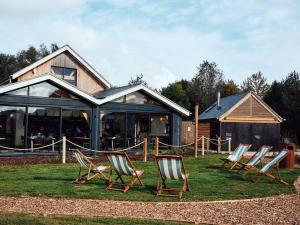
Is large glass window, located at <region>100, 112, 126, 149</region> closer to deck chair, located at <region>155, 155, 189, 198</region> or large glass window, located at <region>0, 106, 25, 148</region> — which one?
large glass window, located at <region>0, 106, 25, 148</region>

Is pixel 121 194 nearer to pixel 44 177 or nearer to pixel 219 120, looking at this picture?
pixel 44 177

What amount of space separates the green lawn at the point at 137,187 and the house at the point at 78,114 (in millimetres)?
4754

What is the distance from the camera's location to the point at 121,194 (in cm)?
876

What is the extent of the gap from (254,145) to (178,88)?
23.4 metres

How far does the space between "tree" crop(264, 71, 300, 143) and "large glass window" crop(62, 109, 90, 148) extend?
21.3 m

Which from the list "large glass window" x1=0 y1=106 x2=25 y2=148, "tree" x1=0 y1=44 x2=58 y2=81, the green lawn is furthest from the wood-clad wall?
"tree" x1=0 y1=44 x2=58 y2=81

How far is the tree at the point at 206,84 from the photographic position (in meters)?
50.2

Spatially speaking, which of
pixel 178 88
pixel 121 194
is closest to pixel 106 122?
pixel 121 194

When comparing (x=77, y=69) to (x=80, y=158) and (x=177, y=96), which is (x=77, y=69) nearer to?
(x=80, y=158)

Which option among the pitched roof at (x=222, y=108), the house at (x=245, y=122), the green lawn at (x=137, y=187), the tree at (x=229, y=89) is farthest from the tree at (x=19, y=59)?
the green lawn at (x=137, y=187)

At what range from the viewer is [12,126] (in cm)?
1777

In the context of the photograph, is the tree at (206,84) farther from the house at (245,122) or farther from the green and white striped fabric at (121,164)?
the green and white striped fabric at (121,164)

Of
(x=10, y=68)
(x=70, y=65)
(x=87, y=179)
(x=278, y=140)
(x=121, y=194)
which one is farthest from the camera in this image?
(x=10, y=68)

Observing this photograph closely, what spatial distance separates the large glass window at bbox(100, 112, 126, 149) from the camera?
2041 cm
